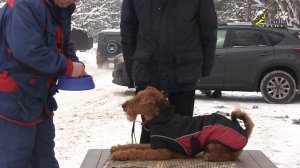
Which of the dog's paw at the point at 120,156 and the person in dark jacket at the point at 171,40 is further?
the person in dark jacket at the point at 171,40

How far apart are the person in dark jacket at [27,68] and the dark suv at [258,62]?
8.17 meters

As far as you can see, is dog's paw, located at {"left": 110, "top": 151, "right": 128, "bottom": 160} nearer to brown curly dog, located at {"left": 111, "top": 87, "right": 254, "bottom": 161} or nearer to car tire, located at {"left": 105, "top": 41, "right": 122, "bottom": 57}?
brown curly dog, located at {"left": 111, "top": 87, "right": 254, "bottom": 161}

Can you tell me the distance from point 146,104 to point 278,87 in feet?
25.7

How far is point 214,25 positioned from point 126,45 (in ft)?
2.41

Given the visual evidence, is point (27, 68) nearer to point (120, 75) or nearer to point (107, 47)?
point (120, 75)

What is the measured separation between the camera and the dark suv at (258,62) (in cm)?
1113

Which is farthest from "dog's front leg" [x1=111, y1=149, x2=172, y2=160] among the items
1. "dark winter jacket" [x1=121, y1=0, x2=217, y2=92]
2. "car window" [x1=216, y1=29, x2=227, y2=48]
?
"car window" [x1=216, y1=29, x2=227, y2=48]

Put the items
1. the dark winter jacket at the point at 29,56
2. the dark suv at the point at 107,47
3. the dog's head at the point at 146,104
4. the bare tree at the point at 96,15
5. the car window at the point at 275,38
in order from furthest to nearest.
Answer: the bare tree at the point at 96,15 → the dark suv at the point at 107,47 → the car window at the point at 275,38 → the dog's head at the point at 146,104 → the dark winter jacket at the point at 29,56

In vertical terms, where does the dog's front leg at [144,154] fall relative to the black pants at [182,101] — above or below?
below

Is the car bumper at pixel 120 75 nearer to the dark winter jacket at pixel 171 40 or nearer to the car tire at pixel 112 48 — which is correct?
the dark winter jacket at pixel 171 40

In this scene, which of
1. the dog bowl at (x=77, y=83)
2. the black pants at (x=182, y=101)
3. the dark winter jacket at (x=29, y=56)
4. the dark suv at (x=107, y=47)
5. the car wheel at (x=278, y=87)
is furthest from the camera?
the dark suv at (x=107, y=47)

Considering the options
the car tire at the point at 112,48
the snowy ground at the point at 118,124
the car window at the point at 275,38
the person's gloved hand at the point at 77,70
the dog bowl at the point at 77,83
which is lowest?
the car tire at the point at 112,48

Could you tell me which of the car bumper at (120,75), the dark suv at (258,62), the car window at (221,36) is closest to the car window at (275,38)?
the dark suv at (258,62)

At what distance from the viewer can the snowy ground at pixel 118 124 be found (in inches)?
254
